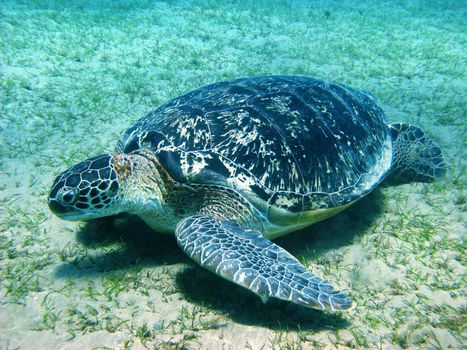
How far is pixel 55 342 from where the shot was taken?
2.15 m

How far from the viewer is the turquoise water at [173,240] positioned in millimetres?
2289

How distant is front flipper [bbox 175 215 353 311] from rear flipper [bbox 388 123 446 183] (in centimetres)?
242

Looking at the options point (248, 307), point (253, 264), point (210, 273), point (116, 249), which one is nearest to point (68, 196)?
point (116, 249)

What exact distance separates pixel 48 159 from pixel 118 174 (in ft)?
6.97

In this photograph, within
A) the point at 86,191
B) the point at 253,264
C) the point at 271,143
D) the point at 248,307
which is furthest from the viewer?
the point at 271,143

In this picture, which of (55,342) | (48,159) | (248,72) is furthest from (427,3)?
(55,342)

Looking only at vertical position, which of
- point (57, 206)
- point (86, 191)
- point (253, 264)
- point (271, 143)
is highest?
point (271, 143)

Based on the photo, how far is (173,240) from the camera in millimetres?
3273

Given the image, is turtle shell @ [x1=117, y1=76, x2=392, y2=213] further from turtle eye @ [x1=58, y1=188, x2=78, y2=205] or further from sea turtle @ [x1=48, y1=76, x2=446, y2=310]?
turtle eye @ [x1=58, y1=188, x2=78, y2=205]

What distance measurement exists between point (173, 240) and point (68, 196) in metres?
1.15

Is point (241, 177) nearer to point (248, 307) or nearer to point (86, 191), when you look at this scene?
point (248, 307)

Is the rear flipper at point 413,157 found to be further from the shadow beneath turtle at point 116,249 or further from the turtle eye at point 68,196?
the turtle eye at point 68,196

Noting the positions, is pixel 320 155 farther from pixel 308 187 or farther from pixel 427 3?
pixel 427 3

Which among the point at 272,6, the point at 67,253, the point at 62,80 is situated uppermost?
the point at 272,6
